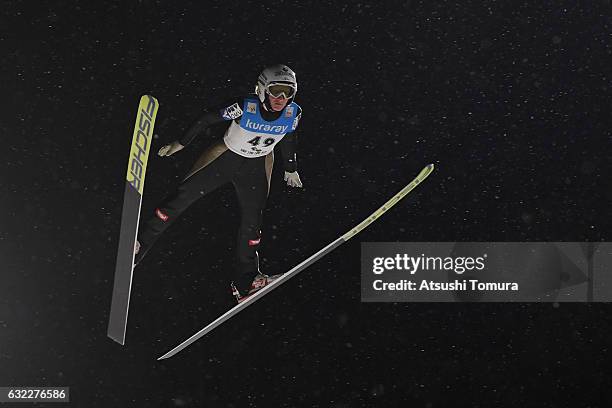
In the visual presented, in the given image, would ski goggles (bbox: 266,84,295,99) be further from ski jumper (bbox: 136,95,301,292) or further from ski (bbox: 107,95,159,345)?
ski (bbox: 107,95,159,345)

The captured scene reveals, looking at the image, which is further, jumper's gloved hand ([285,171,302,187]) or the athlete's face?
jumper's gloved hand ([285,171,302,187])

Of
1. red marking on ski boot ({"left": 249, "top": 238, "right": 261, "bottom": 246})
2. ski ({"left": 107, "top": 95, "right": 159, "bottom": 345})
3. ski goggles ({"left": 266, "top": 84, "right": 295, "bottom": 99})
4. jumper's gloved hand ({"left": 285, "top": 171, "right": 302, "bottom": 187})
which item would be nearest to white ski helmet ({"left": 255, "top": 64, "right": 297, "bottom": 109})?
ski goggles ({"left": 266, "top": 84, "right": 295, "bottom": 99})

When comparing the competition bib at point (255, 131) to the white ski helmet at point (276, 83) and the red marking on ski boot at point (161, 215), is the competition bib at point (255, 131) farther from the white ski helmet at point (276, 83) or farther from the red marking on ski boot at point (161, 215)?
the red marking on ski boot at point (161, 215)

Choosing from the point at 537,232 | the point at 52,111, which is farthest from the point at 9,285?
the point at 537,232

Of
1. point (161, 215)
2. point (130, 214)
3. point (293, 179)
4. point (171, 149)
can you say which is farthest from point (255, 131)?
point (130, 214)

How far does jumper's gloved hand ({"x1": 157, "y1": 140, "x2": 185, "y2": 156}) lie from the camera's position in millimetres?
2771

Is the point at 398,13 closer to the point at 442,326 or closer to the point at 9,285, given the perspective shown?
the point at 442,326

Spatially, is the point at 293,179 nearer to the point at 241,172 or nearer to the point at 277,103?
the point at 241,172

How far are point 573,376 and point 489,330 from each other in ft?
1.40

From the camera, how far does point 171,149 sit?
9.10ft

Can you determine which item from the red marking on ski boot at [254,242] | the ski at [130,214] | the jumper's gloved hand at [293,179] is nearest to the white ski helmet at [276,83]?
the jumper's gloved hand at [293,179]

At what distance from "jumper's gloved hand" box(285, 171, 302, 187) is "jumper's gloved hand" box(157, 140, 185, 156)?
1.53ft

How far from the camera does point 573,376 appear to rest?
285 centimetres

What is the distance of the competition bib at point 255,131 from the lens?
106 inches
